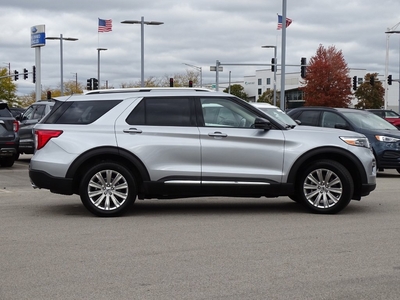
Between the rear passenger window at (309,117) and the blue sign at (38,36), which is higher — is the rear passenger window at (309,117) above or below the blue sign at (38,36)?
below

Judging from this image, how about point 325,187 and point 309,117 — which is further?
point 309,117

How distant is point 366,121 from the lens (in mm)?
18766

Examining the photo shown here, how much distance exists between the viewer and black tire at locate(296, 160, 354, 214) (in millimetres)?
10570

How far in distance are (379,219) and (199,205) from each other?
2.91 m

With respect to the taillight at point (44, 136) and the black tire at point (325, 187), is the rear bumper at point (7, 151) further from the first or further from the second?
the black tire at point (325, 187)

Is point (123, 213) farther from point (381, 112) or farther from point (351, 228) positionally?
point (381, 112)

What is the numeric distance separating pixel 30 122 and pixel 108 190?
1224cm

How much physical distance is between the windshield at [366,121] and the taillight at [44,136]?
32.3 feet

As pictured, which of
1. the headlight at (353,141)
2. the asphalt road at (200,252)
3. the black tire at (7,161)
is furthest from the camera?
the black tire at (7,161)

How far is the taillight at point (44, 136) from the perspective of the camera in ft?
34.2

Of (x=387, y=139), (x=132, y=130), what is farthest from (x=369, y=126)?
(x=132, y=130)

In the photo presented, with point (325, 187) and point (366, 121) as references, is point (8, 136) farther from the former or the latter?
point (325, 187)

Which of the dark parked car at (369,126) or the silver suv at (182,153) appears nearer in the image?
the silver suv at (182,153)

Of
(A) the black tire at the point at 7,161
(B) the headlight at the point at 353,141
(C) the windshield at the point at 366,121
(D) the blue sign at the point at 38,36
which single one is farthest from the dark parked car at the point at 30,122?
(D) the blue sign at the point at 38,36
